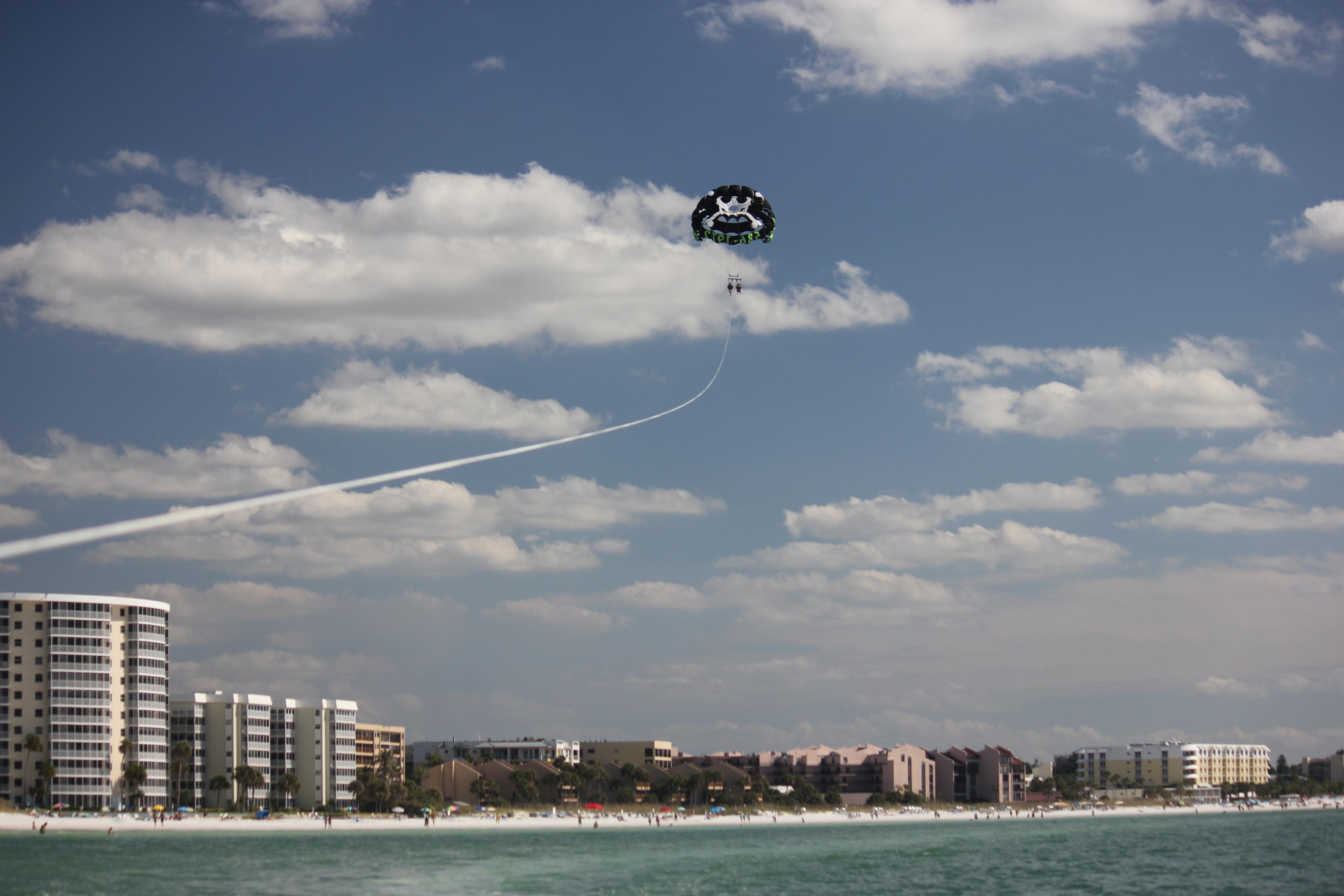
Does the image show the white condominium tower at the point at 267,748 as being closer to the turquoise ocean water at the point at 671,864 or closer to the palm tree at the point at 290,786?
the palm tree at the point at 290,786

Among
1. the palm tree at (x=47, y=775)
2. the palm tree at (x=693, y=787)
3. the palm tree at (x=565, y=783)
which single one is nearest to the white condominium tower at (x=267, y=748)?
the palm tree at (x=47, y=775)

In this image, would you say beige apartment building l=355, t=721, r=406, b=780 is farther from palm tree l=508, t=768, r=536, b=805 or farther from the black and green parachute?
the black and green parachute

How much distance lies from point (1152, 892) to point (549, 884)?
2948 cm

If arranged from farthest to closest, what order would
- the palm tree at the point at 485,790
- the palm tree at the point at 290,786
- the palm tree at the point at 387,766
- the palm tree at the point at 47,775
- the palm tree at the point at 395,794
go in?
the palm tree at the point at 485,790
the palm tree at the point at 387,766
the palm tree at the point at 395,794
the palm tree at the point at 290,786
the palm tree at the point at 47,775

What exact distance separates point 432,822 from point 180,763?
90.3 feet

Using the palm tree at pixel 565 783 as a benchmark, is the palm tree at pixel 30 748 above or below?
above

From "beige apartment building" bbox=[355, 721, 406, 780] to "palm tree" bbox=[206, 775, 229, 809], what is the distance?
26.2m

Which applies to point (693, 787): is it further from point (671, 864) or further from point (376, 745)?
point (671, 864)

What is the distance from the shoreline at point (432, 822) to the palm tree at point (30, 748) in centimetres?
782

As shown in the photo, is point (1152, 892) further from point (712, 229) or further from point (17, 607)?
point (17, 607)

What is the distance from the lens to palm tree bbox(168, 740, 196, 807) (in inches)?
5271

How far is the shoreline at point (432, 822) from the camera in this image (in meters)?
110

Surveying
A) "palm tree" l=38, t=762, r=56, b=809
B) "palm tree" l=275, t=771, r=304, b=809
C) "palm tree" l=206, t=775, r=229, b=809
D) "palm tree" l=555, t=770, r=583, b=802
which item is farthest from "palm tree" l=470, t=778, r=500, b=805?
"palm tree" l=38, t=762, r=56, b=809

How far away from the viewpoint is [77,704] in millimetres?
126375
